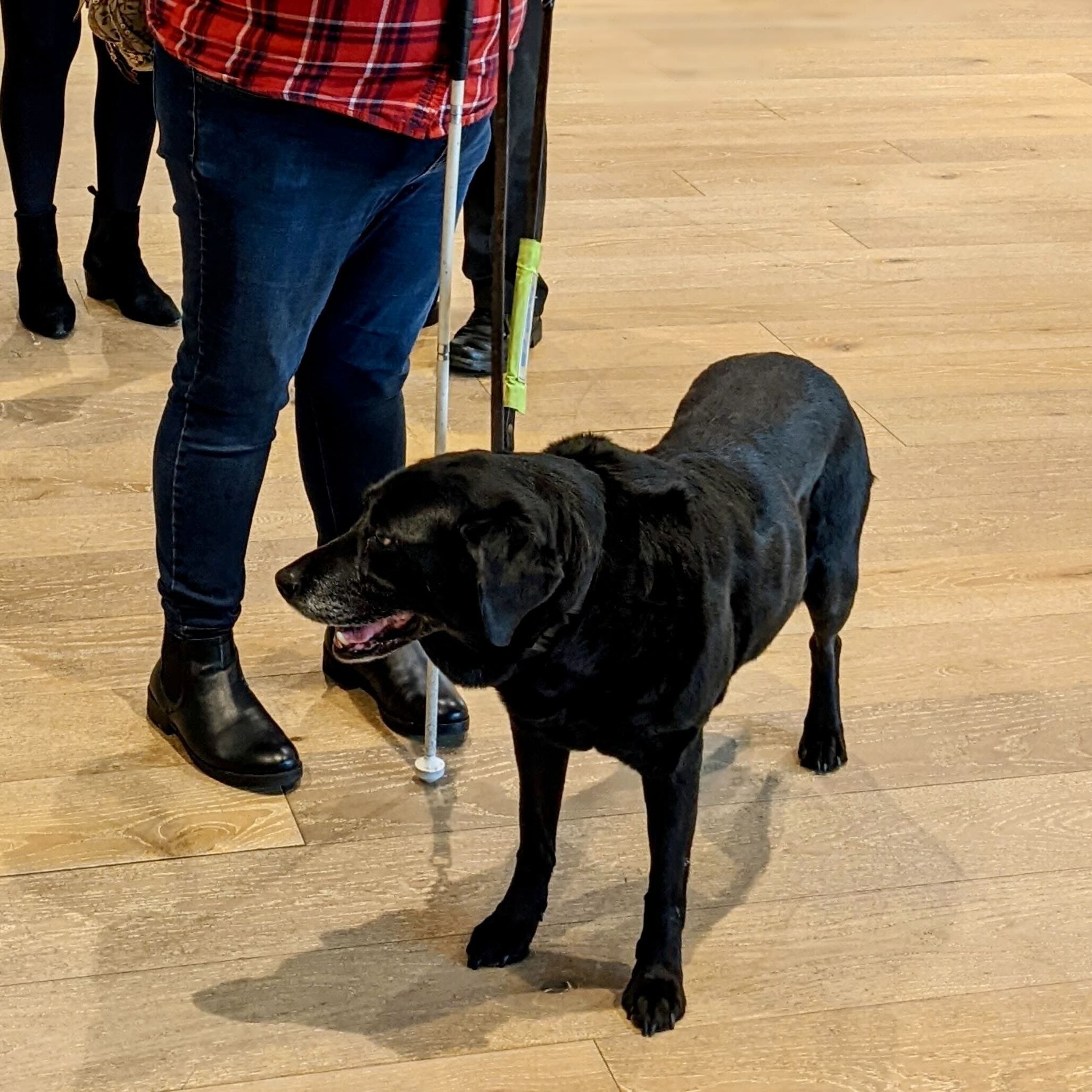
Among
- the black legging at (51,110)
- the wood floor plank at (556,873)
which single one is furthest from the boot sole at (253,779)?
the black legging at (51,110)

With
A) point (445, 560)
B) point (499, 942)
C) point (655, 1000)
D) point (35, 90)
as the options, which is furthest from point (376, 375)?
point (35, 90)

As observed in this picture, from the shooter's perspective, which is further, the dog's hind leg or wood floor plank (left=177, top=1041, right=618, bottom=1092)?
the dog's hind leg

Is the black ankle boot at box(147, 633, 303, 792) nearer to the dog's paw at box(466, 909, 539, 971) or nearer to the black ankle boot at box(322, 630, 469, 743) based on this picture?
the black ankle boot at box(322, 630, 469, 743)

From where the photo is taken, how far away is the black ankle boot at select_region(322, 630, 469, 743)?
2.09 m

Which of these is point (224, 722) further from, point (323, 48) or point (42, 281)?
point (42, 281)

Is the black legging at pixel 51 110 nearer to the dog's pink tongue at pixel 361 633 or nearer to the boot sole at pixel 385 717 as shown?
the boot sole at pixel 385 717

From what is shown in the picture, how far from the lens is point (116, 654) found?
2.27m

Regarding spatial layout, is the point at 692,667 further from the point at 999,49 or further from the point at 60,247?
the point at 999,49

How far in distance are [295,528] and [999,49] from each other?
159 inches

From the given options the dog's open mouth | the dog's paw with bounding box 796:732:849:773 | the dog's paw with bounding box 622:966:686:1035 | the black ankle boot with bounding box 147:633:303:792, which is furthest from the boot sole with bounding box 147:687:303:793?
the dog's paw with bounding box 796:732:849:773

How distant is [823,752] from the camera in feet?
6.81

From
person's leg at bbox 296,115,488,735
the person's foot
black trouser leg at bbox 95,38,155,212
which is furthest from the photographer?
the person's foot

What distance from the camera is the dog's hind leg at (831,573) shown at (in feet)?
6.25

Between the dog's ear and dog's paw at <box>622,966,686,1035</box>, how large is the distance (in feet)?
1.50
